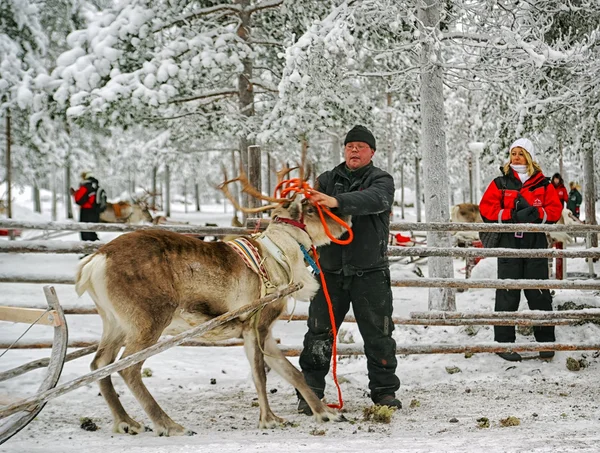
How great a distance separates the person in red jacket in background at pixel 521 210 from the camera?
586cm

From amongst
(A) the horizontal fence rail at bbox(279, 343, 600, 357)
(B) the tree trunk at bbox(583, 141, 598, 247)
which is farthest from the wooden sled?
(B) the tree trunk at bbox(583, 141, 598, 247)

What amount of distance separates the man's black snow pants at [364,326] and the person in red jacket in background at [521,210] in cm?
198

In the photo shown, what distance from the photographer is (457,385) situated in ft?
17.1

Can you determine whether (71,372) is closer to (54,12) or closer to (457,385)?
(457,385)

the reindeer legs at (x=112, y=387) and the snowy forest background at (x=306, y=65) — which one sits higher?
the snowy forest background at (x=306, y=65)

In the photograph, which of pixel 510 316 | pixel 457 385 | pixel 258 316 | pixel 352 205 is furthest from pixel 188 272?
pixel 510 316

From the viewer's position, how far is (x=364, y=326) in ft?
14.7

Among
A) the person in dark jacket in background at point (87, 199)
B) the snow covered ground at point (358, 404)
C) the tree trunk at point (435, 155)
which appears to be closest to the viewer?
the snow covered ground at point (358, 404)

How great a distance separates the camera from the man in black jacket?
4.37 metres

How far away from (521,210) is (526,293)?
92 centimetres

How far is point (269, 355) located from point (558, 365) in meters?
3.20

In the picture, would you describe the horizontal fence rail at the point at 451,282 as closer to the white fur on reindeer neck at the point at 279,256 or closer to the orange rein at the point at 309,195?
the orange rein at the point at 309,195

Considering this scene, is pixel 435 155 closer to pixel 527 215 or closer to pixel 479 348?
pixel 527 215

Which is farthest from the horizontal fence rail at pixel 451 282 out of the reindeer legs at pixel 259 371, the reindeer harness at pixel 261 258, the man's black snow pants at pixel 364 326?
the reindeer legs at pixel 259 371
